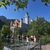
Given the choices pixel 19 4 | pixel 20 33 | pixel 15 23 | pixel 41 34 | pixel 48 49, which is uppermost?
pixel 19 4

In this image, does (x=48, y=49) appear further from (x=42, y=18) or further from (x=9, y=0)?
(x=42, y=18)

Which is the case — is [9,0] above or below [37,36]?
above

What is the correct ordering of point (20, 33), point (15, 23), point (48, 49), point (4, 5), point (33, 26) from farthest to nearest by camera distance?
point (15, 23)
point (20, 33)
point (33, 26)
point (48, 49)
point (4, 5)

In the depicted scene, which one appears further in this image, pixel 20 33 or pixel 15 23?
pixel 15 23

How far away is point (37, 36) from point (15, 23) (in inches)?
882

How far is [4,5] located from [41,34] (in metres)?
33.3

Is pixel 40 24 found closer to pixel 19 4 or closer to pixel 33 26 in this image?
pixel 33 26

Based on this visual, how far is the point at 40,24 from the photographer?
38.6m

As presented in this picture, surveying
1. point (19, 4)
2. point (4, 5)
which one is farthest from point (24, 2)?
point (4, 5)

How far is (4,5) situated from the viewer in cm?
354

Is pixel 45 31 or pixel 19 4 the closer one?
pixel 19 4

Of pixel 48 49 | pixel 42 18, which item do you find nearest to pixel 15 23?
pixel 42 18

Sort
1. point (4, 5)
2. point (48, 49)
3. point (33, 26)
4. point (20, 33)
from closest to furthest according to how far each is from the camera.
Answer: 1. point (4, 5)
2. point (48, 49)
3. point (33, 26)
4. point (20, 33)

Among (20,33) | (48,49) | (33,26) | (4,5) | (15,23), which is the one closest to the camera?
(4,5)
